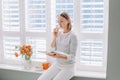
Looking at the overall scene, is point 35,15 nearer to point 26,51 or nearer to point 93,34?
point 26,51

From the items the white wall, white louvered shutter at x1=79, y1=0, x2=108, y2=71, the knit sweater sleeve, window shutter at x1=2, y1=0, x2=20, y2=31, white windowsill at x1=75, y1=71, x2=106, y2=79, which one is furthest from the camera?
window shutter at x1=2, y1=0, x2=20, y2=31

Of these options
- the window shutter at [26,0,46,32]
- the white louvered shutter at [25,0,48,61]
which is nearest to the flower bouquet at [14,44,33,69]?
the white louvered shutter at [25,0,48,61]

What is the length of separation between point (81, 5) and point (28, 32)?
911 mm

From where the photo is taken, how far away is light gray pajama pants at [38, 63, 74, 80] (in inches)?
107

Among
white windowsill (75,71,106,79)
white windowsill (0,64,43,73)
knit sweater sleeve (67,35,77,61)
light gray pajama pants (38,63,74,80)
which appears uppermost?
knit sweater sleeve (67,35,77,61)

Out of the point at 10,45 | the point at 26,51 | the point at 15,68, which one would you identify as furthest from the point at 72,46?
the point at 10,45

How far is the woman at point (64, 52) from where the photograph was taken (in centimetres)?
271

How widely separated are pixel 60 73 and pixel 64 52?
0.85 feet

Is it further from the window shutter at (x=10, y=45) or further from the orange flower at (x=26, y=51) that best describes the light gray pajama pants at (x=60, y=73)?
the window shutter at (x=10, y=45)

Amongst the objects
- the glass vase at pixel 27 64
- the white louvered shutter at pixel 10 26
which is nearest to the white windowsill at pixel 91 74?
the glass vase at pixel 27 64

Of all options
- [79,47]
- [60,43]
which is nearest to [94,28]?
[79,47]

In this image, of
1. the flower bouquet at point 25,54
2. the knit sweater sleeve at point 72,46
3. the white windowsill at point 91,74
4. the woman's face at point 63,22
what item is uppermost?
the woman's face at point 63,22

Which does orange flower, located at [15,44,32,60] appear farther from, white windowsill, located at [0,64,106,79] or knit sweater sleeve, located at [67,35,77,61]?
knit sweater sleeve, located at [67,35,77,61]

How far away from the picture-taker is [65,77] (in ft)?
8.91
